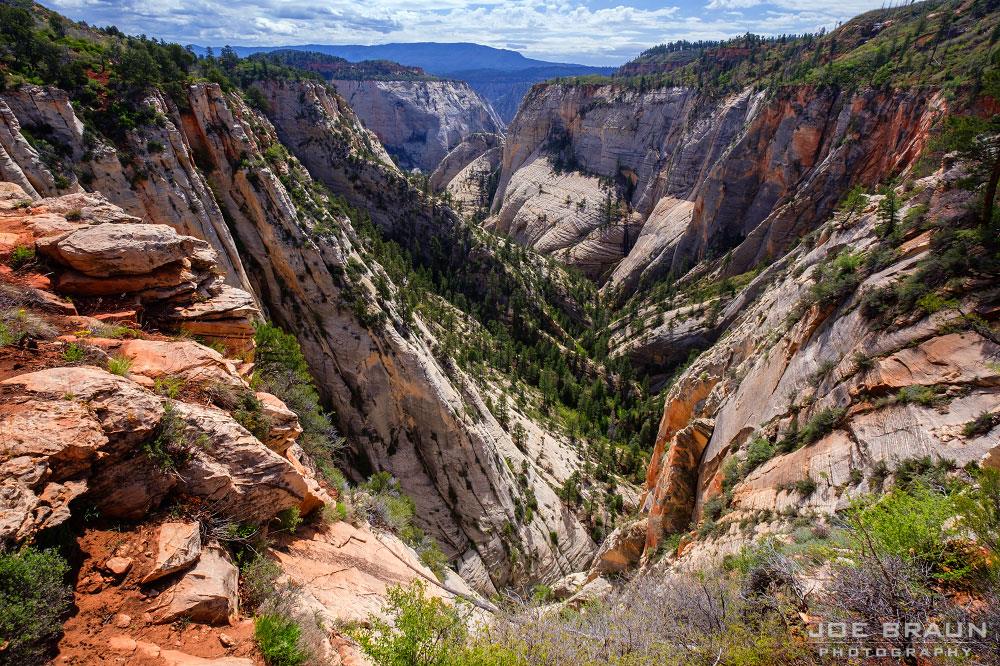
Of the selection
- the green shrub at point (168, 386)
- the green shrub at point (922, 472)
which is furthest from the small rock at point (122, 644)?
the green shrub at point (922, 472)

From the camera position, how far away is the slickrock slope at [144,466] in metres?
6.19

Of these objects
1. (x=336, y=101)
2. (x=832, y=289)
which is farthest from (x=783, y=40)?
(x=832, y=289)

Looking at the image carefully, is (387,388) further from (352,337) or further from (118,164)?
(118,164)

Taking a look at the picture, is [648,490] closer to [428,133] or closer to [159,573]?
[159,573]

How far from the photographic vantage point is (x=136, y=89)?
2584cm

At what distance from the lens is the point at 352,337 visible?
1143 inches

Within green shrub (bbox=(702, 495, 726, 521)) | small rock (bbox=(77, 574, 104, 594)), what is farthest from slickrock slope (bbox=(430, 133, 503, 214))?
small rock (bbox=(77, 574, 104, 594))

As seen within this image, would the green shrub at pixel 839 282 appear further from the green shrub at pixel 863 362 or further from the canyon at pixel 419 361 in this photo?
the green shrub at pixel 863 362

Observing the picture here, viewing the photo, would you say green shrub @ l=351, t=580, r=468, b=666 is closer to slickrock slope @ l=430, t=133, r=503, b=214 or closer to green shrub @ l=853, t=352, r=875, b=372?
green shrub @ l=853, t=352, r=875, b=372

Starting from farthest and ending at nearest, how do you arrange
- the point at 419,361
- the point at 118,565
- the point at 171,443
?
the point at 419,361, the point at 171,443, the point at 118,565

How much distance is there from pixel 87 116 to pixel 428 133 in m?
172

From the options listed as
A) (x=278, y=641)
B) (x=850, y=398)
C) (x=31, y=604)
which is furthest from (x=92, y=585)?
(x=850, y=398)

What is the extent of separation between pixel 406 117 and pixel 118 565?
194m

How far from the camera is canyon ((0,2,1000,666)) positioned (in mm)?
7527
